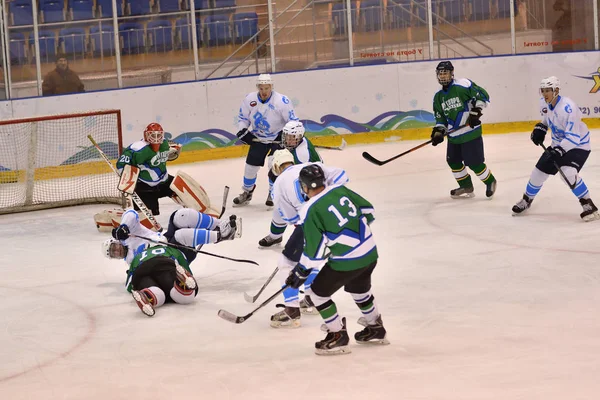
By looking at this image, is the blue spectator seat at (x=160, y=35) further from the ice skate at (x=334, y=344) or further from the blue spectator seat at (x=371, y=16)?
the ice skate at (x=334, y=344)

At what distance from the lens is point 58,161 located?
32.3 feet

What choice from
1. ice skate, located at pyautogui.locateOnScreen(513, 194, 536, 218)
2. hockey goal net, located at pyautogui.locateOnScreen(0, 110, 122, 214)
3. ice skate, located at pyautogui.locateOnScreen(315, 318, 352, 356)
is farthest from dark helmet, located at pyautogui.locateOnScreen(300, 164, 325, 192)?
hockey goal net, located at pyautogui.locateOnScreen(0, 110, 122, 214)

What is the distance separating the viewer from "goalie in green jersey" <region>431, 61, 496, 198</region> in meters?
8.11

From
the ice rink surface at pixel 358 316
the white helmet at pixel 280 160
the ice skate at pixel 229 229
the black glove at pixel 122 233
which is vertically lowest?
the ice rink surface at pixel 358 316

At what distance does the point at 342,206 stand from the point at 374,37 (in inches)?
296

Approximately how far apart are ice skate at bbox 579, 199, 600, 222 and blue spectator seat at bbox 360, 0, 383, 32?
4.95m

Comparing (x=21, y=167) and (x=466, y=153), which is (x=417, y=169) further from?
(x=21, y=167)

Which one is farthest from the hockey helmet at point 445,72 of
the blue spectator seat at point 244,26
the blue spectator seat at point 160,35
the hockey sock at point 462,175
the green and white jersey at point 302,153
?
the blue spectator seat at point 160,35

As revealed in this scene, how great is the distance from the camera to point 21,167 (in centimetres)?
944

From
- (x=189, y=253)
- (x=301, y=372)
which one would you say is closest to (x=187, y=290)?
(x=189, y=253)

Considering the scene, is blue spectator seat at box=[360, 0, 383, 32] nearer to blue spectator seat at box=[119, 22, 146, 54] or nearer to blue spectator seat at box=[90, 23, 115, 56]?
blue spectator seat at box=[119, 22, 146, 54]

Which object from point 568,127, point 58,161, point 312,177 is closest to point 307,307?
point 312,177

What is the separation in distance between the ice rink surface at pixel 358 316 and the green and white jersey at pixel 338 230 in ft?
1.48

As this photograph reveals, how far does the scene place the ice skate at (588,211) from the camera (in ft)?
23.1
